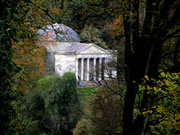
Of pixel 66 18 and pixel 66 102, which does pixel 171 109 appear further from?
pixel 66 102

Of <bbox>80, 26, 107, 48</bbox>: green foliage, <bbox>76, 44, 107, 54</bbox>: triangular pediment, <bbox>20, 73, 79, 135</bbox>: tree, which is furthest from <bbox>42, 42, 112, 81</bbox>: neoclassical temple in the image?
<bbox>20, 73, 79, 135</bbox>: tree

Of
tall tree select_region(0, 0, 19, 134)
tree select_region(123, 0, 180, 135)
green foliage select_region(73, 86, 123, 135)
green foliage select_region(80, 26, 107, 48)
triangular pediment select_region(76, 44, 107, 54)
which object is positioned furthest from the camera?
triangular pediment select_region(76, 44, 107, 54)

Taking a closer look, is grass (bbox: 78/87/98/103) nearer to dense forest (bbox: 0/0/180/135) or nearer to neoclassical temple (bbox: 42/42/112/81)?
dense forest (bbox: 0/0/180/135)

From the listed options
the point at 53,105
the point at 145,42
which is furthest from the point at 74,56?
the point at 145,42

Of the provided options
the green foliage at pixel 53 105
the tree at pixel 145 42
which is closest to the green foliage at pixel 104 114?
the tree at pixel 145 42

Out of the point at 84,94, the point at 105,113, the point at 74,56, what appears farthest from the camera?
the point at 74,56

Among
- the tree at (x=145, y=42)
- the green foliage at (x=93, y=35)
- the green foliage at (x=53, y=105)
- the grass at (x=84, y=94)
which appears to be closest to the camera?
the tree at (x=145, y=42)

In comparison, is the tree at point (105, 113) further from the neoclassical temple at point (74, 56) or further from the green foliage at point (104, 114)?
the neoclassical temple at point (74, 56)

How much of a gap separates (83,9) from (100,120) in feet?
22.2

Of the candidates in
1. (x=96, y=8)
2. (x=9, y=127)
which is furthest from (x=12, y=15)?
(x=96, y=8)

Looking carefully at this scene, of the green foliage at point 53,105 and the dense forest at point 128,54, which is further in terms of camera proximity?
the green foliage at point 53,105

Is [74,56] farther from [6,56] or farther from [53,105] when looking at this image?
[6,56]

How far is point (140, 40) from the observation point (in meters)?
6.17

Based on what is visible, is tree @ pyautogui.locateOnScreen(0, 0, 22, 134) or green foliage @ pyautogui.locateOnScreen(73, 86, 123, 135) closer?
tree @ pyautogui.locateOnScreen(0, 0, 22, 134)
